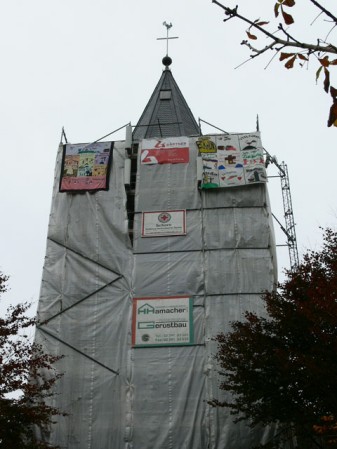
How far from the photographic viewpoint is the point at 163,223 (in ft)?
59.2

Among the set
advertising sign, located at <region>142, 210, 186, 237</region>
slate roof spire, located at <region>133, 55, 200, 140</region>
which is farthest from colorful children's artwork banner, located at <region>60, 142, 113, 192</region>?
slate roof spire, located at <region>133, 55, 200, 140</region>

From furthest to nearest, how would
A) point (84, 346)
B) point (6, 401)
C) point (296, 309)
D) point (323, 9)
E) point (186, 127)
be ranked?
point (186, 127) → point (84, 346) → point (296, 309) → point (6, 401) → point (323, 9)

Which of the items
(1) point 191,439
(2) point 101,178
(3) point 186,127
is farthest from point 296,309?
(3) point 186,127

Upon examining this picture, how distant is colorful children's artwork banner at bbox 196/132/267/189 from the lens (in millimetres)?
18359

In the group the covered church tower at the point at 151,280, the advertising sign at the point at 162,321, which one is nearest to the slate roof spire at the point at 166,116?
the covered church tower at the point at 151,280

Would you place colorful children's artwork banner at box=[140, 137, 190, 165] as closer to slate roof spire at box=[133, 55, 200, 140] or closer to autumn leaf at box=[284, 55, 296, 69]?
slate roof spire at box=[133, 55, 200, 140]

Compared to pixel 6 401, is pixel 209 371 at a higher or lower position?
higher

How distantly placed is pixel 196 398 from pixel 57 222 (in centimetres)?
674

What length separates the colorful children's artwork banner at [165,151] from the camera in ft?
62.9

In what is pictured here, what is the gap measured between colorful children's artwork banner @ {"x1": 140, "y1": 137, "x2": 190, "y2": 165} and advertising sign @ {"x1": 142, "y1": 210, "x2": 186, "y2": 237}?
1.87 metres

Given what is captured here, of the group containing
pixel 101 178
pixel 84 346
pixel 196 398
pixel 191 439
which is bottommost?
pixel 191 439

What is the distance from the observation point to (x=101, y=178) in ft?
62.5

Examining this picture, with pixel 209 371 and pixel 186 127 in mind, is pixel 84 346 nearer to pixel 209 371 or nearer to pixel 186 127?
pixel 209 371

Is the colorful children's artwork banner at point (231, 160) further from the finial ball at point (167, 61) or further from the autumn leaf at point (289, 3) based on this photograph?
the autumn leaf at point (289, 3)
